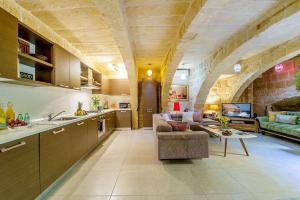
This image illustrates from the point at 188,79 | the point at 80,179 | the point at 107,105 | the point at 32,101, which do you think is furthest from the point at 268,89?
the point at 32,101

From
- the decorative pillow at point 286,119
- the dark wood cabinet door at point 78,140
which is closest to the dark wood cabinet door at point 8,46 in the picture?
the dark wood cabinet door at point 78,140

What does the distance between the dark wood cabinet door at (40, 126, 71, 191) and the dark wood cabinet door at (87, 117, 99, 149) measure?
0.94m

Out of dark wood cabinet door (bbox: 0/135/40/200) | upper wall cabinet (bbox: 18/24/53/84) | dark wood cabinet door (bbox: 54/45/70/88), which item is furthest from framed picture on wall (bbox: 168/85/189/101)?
dark wood cabinet door (bbox: 0/135/40/200)

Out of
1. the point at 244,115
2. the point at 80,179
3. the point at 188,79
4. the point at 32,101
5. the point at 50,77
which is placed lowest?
the point at 80,179

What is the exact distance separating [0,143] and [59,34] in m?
2.75

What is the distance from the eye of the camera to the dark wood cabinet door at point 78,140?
9.19 ft

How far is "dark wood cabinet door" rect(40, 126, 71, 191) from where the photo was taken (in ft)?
6.55

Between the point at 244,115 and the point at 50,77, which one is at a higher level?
the point at 50,77

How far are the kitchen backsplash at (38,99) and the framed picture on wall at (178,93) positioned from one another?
A: 430 centimetres

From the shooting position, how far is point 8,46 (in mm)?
1846

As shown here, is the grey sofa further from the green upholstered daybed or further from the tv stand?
the tv stand

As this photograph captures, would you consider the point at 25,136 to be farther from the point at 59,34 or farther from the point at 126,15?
the point at 59,34

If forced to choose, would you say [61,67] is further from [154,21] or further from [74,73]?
[154,21]

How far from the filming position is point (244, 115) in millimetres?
6281
